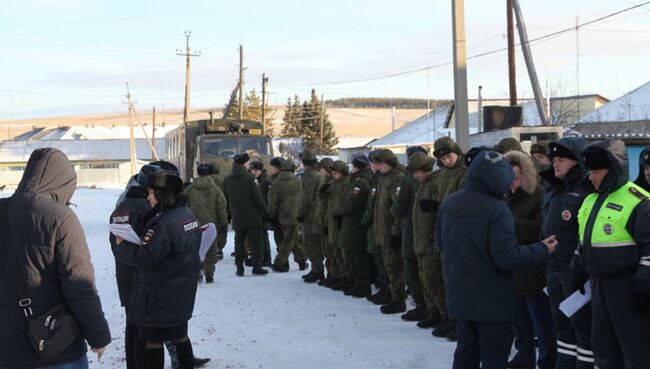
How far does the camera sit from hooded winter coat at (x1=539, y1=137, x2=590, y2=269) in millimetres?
5137

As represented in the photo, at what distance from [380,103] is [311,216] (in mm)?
147383

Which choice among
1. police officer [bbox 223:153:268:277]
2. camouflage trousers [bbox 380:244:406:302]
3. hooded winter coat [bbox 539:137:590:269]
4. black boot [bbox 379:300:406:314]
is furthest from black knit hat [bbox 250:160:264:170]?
hooded winter coat [bbox 539:137:590:269]

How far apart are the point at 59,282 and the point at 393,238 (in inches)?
203

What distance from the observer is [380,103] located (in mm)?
157125

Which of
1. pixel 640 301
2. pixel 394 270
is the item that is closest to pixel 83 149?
pixel 394 270

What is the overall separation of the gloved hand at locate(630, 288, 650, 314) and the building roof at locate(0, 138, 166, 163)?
87361 millimetres

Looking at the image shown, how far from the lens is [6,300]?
3820 millimetres

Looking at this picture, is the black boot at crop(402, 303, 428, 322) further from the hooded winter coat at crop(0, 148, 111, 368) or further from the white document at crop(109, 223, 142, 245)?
the hooded winter coat at crop(0, 148, 111, 368)

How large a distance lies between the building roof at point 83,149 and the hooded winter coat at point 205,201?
79389mm

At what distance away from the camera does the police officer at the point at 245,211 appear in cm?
1208

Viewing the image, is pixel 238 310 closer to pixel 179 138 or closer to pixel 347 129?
pixel 179 138

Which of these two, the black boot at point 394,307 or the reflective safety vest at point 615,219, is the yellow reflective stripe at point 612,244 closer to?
the reflective safety vest at point 615,219

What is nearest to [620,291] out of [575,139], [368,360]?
[575,139]

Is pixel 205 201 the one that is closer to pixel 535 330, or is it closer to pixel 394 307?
pixel 394 307
